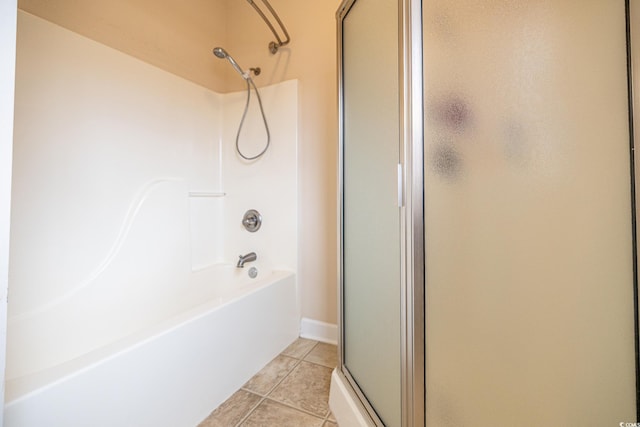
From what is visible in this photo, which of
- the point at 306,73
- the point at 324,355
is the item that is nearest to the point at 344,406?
the point at 324,355

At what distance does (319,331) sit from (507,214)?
1.39 metres

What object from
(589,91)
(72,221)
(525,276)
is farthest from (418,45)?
(72,221)

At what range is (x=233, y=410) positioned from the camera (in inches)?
40.0

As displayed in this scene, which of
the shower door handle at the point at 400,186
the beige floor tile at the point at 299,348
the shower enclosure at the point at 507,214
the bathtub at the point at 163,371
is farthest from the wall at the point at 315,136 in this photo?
the shower door handle at the point at 400,186

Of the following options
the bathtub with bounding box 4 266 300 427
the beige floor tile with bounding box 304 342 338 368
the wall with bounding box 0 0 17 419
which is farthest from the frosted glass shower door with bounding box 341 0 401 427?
the wall with bounding box 0 0 17 419

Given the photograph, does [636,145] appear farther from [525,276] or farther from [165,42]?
[165,42]

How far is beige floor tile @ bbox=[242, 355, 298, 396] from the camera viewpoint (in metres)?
1.15

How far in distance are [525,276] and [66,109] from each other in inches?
67.2

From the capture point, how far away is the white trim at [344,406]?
0.84 m

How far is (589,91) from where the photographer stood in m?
0.42

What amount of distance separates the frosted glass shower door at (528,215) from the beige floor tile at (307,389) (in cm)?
61

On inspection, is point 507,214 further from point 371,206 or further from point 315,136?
point 315,136

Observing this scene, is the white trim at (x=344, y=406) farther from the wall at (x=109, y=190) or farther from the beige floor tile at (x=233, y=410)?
the wall at (x=109, y=190)

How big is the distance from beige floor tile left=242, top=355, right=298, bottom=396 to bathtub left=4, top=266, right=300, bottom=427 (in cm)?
3
